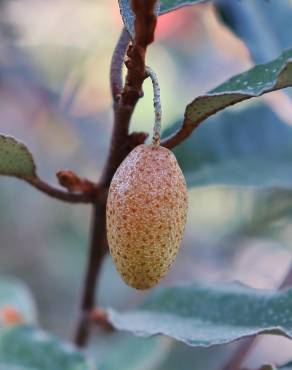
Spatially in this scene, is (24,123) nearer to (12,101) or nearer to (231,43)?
(12,101)

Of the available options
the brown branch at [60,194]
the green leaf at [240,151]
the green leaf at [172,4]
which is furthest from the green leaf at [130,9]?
the green leaf at [240,151]

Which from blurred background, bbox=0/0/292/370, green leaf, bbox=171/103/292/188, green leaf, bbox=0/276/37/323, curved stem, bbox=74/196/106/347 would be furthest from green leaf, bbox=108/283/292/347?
blurred background, bbox=0/0/292/370

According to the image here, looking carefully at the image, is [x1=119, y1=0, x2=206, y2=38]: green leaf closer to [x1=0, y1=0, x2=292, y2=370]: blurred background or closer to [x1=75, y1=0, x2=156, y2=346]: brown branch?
[x1=75, y1=0, x2=156, y2=346]: brown branch

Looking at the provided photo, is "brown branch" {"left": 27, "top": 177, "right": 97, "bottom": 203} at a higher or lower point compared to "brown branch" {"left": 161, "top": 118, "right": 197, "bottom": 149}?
lower

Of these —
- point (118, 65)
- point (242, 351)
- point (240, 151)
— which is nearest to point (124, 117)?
point (118, 65)

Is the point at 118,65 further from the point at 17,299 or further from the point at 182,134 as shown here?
the point at 17,299

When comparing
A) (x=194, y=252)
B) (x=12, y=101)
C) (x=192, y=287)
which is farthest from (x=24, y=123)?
(x=192, y=287)

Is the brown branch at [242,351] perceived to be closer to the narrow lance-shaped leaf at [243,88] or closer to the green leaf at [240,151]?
the green leaf at [240,151]

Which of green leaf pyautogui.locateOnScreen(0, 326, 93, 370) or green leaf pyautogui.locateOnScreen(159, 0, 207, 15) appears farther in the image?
green leaf pyautogui.locateOnScreen(0, 326, 93, 370)
